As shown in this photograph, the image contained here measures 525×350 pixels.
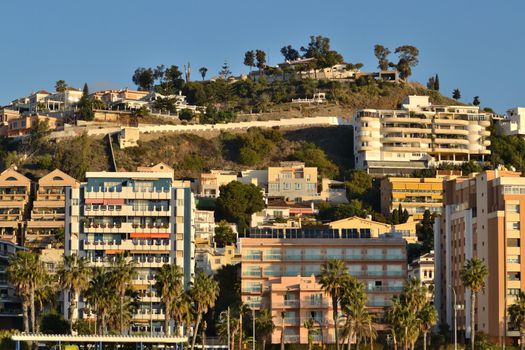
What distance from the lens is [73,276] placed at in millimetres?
131000

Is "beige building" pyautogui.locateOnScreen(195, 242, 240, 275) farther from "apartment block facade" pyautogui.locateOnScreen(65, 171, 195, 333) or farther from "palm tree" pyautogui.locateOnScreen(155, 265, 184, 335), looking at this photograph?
"palm tree" pyautogui.locateOnScreen(155, 265, 184, 335)

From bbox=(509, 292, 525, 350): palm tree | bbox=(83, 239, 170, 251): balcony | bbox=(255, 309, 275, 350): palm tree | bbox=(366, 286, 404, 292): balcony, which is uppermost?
bbox=(83, 239, 170, 251): balcony

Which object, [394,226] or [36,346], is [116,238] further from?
[394,226]

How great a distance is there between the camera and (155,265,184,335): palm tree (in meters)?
128

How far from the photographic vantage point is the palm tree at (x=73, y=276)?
131m

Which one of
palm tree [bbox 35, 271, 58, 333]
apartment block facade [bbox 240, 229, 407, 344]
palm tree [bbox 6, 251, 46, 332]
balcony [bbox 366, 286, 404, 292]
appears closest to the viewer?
palm tree [bbox 6, 251, 46, 332]

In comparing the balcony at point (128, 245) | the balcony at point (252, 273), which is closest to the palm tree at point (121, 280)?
the balcony at point (128, 245)

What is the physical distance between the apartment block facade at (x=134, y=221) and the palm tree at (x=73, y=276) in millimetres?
13742

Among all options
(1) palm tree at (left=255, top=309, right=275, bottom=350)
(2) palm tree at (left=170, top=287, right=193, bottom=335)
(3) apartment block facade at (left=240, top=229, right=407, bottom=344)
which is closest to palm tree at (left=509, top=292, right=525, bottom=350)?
(3) apartment block facade at (left=240, top=229, right=407, bottom=344)

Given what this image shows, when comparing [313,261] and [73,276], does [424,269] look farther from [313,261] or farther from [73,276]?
[73,276]

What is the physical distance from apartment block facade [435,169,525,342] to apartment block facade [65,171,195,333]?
2624 centimetres

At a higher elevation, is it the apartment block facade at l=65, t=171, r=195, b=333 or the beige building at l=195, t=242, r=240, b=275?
the apartment block facade at l=65, t=171, r=195, b=333

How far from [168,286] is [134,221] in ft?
81.2

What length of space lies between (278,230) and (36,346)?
36570mm
